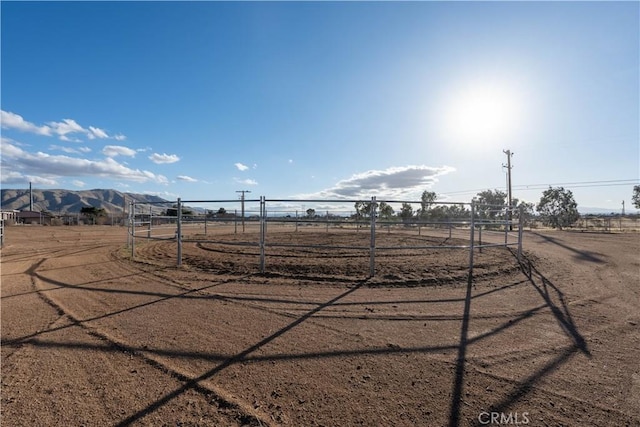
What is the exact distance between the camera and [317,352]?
305 centimetres

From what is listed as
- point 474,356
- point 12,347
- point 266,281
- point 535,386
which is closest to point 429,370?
point 474,356

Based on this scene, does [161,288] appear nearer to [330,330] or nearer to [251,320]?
[251,320]

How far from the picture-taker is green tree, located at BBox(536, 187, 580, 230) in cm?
3188

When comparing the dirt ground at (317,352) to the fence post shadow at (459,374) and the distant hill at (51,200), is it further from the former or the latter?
the distant hill at (51,200)

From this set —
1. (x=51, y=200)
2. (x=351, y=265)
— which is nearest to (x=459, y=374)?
(x=351, y=265)

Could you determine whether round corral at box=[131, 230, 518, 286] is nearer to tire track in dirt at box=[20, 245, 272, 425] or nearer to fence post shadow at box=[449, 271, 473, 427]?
fence post shadow at box=[449, 271, 473, 427]

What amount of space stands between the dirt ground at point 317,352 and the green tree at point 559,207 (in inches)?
1288

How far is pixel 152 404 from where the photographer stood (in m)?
2.21

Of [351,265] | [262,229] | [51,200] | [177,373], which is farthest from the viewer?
[51,200]

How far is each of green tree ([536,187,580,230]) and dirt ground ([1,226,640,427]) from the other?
3271 centimetres

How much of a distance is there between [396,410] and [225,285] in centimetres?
427

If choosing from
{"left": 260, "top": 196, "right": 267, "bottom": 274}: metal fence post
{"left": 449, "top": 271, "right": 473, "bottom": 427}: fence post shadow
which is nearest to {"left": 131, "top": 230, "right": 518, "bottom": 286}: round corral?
{"left": 260, "top": 196, "right": 267, "bottom": 274}: metal fence post

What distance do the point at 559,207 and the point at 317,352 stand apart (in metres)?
42.5

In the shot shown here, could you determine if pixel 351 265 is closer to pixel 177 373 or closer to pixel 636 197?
pixel 177 373
